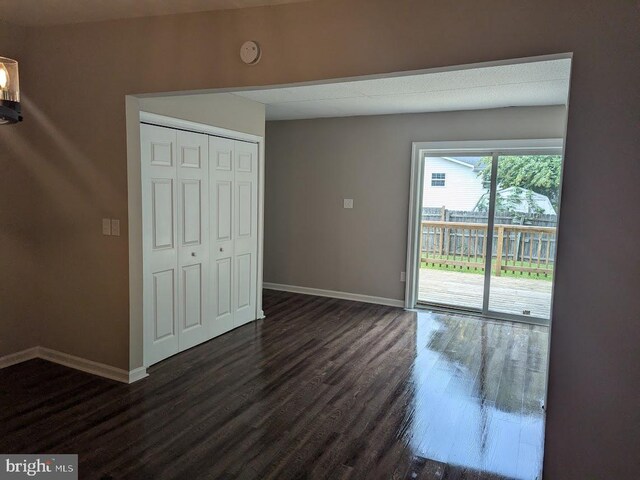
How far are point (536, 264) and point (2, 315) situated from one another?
524cm

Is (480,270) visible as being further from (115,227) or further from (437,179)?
(115,227)

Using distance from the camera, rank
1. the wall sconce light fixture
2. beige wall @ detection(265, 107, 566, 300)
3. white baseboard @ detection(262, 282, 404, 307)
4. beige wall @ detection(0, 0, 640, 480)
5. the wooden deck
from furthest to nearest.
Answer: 1. white baseboard @ detection(262, 282, 404, 307)
2. beige wall @ detection(265, 107, 566, 300)
3. the wooden deck
4. beige wall @ detection(0, 0, 640, 480)
5. the wall sconce light fixture

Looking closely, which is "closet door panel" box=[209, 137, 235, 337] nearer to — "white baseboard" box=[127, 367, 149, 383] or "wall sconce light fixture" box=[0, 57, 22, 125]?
"white baseboard" box=[127, 367, 149, 383]

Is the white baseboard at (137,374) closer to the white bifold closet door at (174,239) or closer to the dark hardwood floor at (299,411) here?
the dark hardwood floor at (299,411)

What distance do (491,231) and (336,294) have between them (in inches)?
85.1

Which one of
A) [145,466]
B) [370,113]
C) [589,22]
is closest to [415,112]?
[370,113]

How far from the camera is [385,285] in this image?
18.7ft

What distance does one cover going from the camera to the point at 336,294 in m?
6.01

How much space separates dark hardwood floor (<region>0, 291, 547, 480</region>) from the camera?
2.36m

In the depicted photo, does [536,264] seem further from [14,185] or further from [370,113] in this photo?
[14,185]

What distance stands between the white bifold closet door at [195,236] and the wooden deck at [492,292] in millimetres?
2334

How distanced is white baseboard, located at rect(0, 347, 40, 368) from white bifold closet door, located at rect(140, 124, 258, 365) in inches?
38.8

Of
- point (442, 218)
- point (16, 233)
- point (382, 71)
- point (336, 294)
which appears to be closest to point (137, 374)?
point (16, 233)

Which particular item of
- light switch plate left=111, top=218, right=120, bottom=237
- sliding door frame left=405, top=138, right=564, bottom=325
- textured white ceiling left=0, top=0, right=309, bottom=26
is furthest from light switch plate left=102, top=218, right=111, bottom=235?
sliding door frame left=405, top=138, right=564, bottom=325
